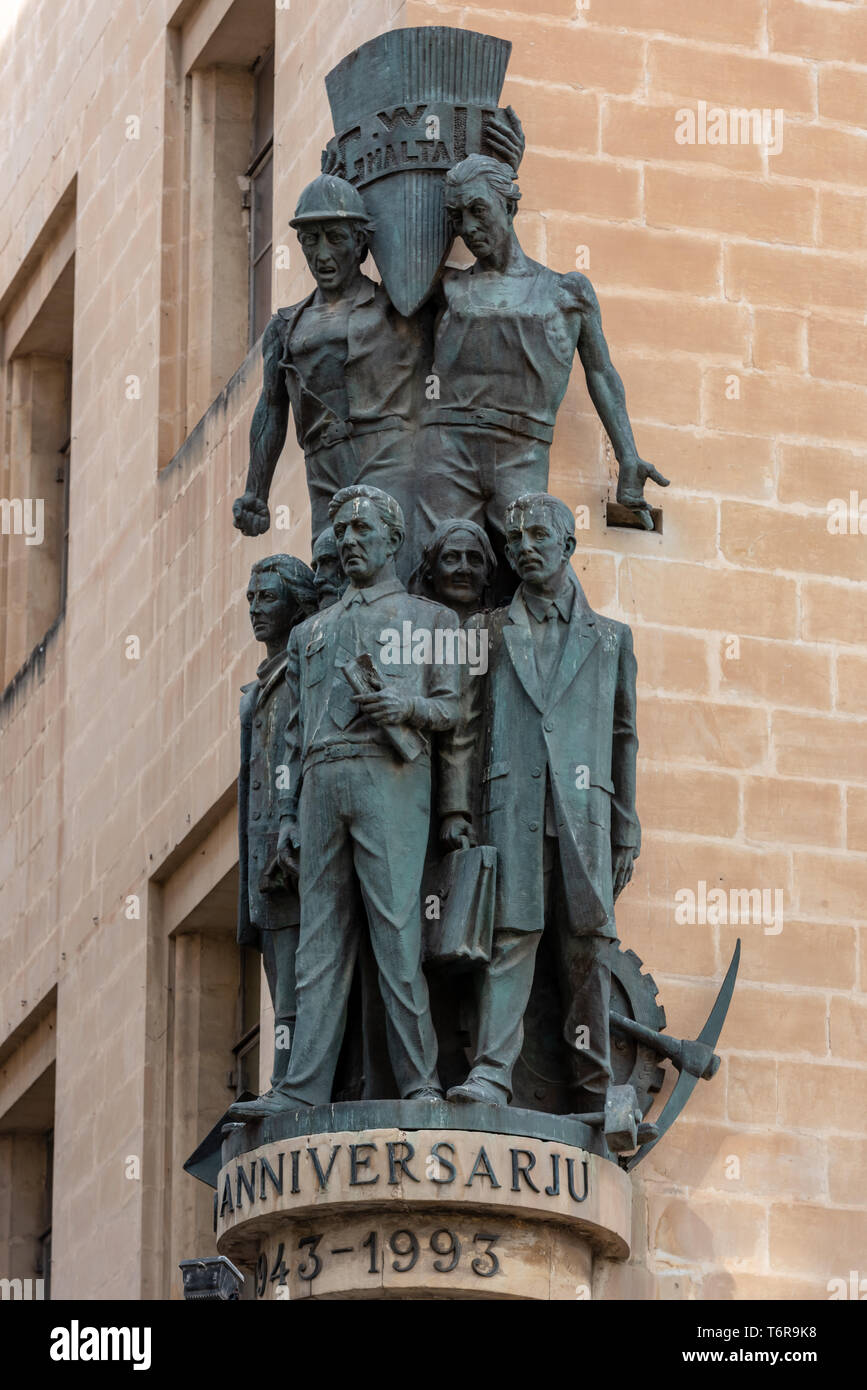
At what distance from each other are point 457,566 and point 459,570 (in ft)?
0.05

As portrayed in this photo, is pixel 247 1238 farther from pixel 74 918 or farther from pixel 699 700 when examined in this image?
pixel 74 918

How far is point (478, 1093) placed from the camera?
15555 millimetres

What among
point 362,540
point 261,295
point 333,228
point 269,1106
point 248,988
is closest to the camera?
point 269,1106

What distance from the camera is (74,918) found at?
22672mm

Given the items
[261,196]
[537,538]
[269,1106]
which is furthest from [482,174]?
[261,196]

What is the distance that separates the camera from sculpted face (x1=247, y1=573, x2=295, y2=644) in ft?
55.7

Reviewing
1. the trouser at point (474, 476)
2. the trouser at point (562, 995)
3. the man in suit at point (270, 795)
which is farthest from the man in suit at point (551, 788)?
the man in suit at point (270, 795)

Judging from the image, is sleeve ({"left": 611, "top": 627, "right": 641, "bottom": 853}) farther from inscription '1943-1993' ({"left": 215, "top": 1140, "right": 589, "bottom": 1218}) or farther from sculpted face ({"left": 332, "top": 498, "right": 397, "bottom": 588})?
inscription '1943-1993' ({"left": 215, "top": 1140, "right": 589, "bottom": 1218})

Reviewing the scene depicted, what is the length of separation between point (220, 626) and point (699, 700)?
350cm

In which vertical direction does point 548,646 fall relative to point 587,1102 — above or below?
above

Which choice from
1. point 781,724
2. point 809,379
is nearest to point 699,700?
point 781,724

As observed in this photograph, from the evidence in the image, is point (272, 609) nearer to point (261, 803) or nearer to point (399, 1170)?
point (261, 803)

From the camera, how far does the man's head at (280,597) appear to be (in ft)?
55.6

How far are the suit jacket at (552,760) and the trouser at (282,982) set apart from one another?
2.73 feet
